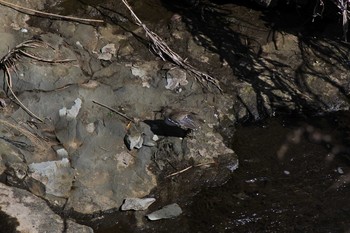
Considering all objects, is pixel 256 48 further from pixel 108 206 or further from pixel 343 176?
pixel 108 206

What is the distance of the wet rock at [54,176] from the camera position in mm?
4535

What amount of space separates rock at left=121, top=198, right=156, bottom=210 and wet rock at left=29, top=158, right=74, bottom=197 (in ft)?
1.58

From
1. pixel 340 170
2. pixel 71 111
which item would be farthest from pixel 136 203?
pixel 340 170

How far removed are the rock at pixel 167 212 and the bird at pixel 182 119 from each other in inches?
28.1

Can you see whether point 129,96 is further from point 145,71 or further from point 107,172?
point 107,172

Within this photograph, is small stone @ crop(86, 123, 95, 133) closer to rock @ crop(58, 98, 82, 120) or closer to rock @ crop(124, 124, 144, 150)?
rock @ crop(58, 98, 82, 120)

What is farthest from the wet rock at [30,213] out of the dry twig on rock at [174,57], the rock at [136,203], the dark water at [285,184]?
the dry twig on rock at [174,57]

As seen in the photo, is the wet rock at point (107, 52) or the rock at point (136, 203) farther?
the wet rock at point (107, 52)

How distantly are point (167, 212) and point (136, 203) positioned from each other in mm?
264

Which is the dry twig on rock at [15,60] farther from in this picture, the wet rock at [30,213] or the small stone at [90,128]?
the wet rock at [30,213]

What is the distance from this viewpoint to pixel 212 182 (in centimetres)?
487

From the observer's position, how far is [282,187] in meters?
4.86

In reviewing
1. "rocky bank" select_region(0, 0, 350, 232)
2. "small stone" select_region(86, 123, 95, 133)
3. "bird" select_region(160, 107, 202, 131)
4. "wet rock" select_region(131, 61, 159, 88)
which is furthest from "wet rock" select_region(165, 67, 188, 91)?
"small stone" select_region(86, 123, 95, 133)

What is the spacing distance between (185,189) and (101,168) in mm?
738
